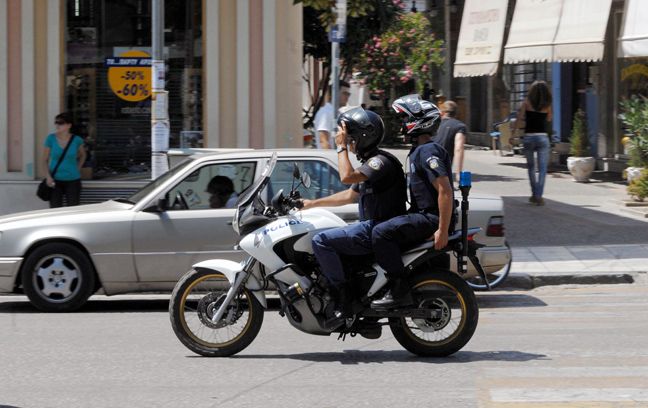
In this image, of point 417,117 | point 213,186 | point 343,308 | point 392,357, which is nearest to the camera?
point 343,308

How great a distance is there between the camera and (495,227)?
8469 mm

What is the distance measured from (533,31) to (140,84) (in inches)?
346

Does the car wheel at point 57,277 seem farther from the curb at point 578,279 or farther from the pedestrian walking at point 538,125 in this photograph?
the pedestrian walking at point 538,125

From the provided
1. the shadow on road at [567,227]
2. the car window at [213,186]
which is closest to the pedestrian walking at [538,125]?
the shadow on road at [567,227]

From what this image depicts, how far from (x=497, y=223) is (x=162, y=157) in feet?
12.9

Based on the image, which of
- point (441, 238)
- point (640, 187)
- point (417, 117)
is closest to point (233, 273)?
point (441, 238)

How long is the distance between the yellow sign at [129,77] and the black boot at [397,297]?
8321 mm

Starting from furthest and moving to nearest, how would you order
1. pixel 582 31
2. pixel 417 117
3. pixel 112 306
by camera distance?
pixel 582 31, pixel 112 306, pixel 417 117

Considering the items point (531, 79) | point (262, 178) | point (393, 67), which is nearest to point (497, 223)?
point (262, 178)

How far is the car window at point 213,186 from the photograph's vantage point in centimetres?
823

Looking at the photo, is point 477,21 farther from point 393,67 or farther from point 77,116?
point 77,116

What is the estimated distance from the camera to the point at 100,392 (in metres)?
5.38

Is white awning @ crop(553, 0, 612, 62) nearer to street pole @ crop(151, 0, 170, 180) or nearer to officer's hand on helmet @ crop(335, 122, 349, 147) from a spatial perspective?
street pole @ crop(151, 0, 170, 180)

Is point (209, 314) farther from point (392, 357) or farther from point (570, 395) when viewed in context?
point (570, 395)
